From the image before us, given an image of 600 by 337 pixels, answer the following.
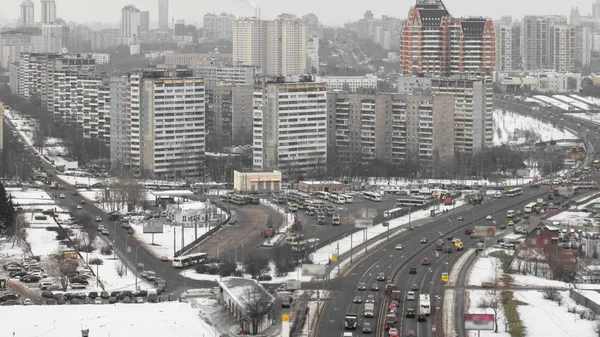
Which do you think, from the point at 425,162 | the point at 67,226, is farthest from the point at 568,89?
the point at 67,226

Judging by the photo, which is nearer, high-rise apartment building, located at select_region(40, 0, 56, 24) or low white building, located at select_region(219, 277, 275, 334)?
low white building, located at select_region(219, 277, 275, 334)

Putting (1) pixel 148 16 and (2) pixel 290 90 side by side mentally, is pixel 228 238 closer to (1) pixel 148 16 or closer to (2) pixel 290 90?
(2) pixel 290 90

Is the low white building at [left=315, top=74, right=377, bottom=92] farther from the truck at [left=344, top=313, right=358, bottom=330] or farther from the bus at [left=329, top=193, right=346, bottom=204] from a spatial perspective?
the truck at [left=344, top=313, right=358, bottom=330]

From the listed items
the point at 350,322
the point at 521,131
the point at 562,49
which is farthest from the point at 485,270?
the point at 562,49

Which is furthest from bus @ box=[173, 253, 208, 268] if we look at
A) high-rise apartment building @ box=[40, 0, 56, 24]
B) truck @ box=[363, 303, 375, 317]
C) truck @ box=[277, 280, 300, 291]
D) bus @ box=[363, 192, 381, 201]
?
high-rise apartment building @ box=[40, 0, 56, 24]

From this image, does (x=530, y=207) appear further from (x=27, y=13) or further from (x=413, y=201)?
(x=27, y=13)

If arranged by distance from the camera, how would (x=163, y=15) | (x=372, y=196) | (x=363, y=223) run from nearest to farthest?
(x=363, y=223)
(x=372, y=196)
(x=163, y=15)
